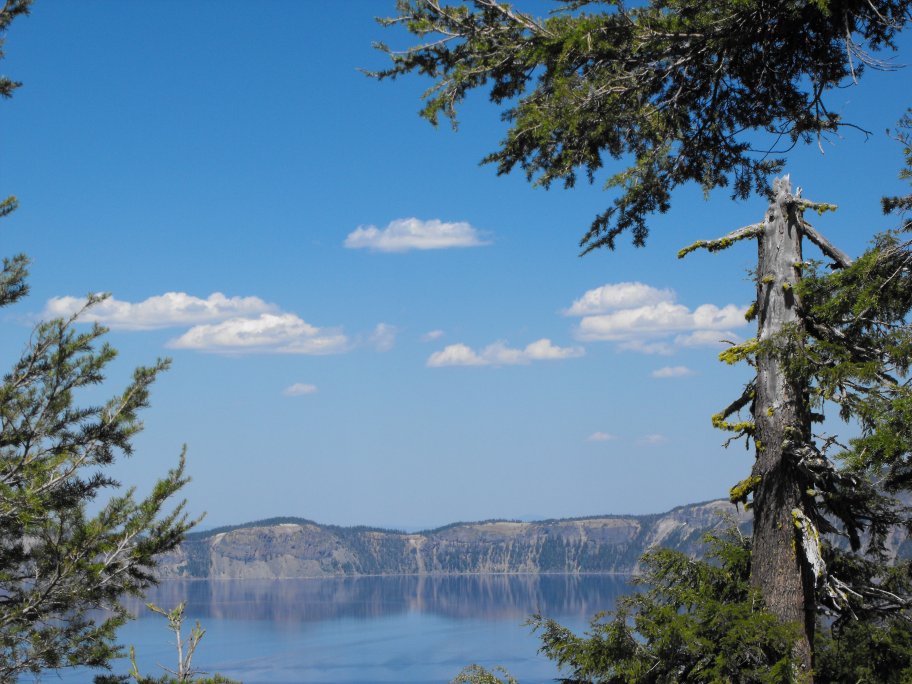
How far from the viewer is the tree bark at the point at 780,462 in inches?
332

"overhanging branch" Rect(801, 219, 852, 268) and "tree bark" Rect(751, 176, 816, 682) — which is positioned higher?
"overhanging branch" Rect(801, 219, 852, 268)

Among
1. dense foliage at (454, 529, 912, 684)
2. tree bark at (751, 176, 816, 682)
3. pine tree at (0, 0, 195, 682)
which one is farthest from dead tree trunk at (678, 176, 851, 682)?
pine tree at (0, 0, 195, 682)

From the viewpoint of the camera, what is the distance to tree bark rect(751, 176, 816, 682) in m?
8.42

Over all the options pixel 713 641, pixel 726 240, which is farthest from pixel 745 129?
pixel 713 641

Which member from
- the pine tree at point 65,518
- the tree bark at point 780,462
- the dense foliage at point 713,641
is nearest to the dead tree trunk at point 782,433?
the tree bark at point 780,462

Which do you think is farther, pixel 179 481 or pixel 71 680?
pixel 71 680

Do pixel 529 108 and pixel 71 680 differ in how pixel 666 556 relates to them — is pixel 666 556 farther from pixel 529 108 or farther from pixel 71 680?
pixel 71 680

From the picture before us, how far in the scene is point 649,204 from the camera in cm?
893

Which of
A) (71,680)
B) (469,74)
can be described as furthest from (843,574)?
(71,680)

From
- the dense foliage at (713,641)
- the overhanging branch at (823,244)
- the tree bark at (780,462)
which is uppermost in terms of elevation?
the overhanging branch at (823,244)

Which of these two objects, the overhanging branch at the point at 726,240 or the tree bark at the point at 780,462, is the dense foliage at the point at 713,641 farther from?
the overhanging branch at the point at 726,240

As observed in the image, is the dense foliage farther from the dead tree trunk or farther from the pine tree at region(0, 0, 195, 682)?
the pine tree at region(0, 0, 195, 682)

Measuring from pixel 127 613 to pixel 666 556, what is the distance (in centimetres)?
783

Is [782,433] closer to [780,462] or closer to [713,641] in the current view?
[780,462]
